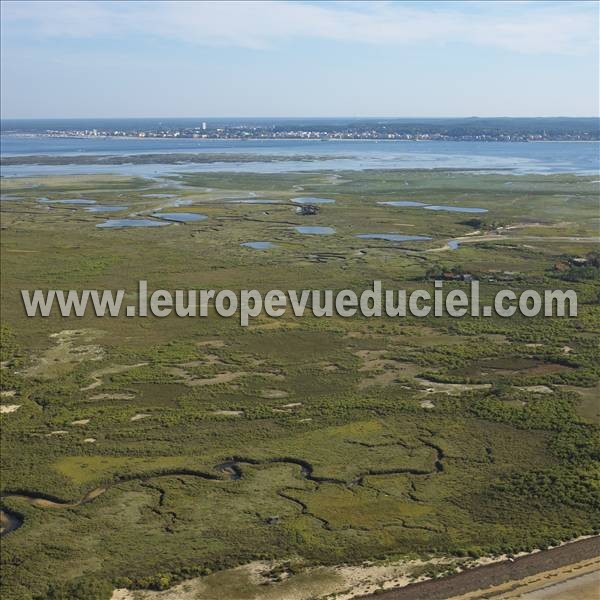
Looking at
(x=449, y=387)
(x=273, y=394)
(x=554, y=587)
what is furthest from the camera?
(x=449, y=387)

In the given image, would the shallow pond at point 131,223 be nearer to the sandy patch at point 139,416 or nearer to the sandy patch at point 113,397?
the sandy patch at point 113,397

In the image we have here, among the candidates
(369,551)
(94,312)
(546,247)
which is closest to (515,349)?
(369,551)

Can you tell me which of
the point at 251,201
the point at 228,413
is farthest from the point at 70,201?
the point at 228,413

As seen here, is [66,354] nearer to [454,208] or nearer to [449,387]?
[449,387]

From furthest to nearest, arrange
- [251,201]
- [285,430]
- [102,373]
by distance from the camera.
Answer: [251,201] < [102,373] < [285,430]

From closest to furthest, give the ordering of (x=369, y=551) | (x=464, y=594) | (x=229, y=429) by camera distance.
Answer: (x=464, y=594), (x=369, y=551), (x=229, y=429)

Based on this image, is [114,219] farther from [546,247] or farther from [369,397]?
[369,397]
